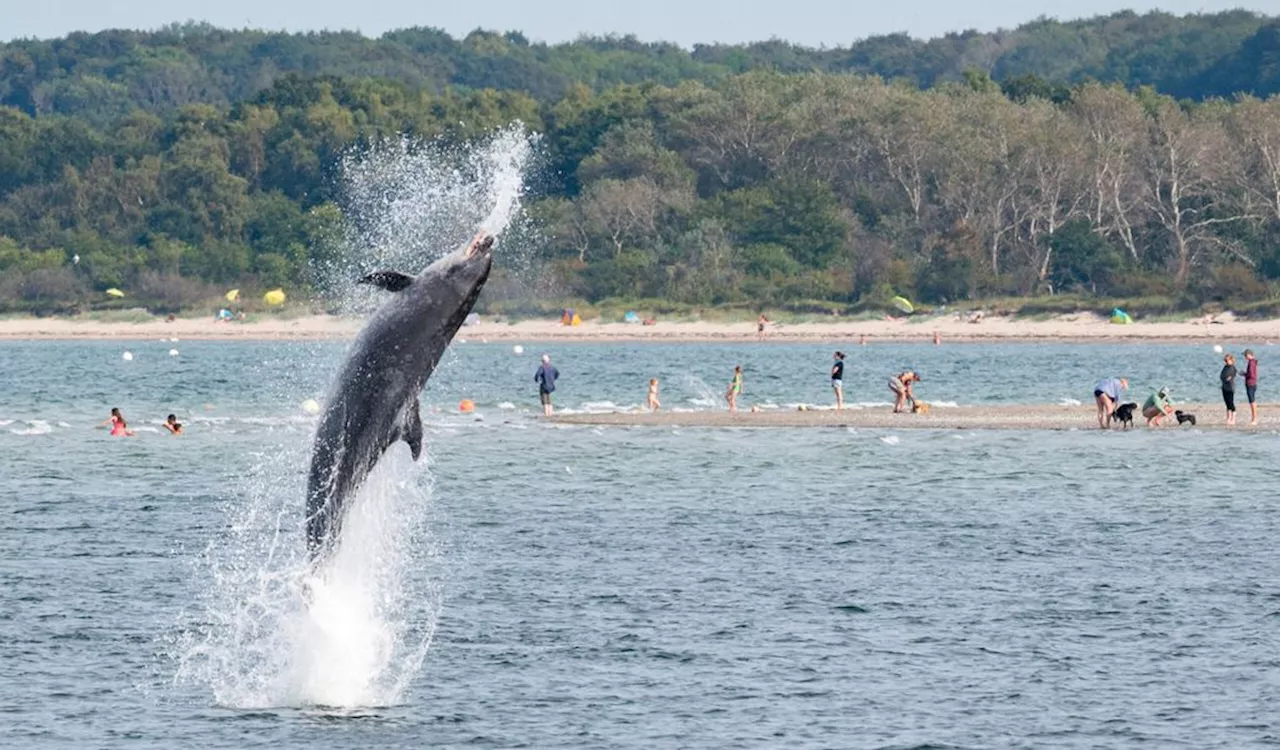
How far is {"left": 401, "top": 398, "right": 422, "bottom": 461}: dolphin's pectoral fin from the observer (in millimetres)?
17156

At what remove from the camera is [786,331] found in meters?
120

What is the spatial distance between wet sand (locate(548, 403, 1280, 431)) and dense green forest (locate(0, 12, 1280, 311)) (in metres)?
59.2

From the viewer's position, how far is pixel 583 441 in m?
52.6

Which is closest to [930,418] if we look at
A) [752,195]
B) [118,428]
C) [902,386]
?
[902,386]

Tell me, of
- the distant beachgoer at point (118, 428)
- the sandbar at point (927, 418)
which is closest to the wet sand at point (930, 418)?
the sandbar at point (927, 418)

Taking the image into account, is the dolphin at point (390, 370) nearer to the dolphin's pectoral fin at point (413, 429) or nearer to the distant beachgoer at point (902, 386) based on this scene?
the dolphin's pectoral fin at point (413, 429)

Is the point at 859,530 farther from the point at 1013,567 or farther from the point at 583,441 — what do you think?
the point at 583,441

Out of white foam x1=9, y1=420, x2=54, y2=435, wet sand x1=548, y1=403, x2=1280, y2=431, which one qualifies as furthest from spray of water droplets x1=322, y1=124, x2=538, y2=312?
wet sand x1=548, y1=403, x2=1280, y2=431

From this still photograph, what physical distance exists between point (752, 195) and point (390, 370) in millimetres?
116805

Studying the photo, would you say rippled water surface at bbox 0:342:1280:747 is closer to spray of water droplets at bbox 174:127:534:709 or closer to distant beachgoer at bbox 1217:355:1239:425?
spray of water droplets at bbox 174:127:534:709

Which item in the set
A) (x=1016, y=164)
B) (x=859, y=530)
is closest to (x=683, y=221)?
(x=1016, y=164)

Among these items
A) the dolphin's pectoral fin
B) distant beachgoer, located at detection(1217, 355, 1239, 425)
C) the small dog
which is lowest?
the small dog

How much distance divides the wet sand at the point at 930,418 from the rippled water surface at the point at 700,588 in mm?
1662

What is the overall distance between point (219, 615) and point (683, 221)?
10687 cm
